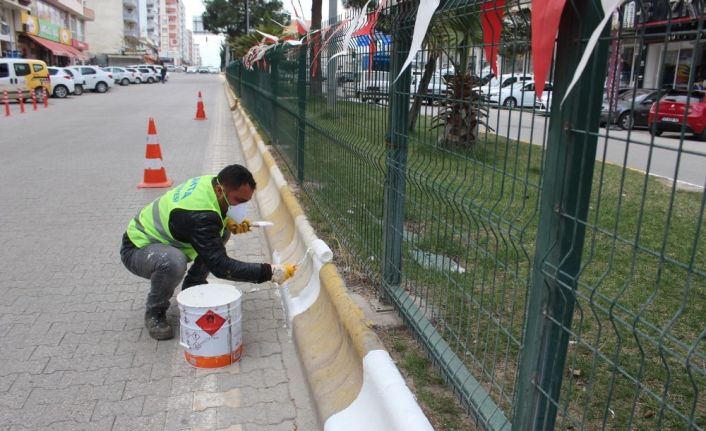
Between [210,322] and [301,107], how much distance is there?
3.80 m

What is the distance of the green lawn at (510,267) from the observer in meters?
2.01

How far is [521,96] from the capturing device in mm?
2109

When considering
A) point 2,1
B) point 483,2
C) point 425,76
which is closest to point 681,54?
point 483,2

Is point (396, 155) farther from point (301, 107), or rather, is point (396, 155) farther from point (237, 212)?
point (301, 107)

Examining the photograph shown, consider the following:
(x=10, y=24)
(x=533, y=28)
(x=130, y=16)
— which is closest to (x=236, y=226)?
(x=533, y=28)

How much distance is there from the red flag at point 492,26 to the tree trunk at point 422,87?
595 mm

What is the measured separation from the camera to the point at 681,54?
150cm

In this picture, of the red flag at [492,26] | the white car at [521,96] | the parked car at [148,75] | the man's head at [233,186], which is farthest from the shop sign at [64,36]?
the white car at [521,96]

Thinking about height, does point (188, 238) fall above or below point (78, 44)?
below

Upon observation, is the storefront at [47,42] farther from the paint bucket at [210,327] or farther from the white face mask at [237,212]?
the paint bucket at [210,327]

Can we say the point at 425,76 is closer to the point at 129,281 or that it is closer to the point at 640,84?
the point at 640,84

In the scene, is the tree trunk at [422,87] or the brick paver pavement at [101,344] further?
the brick paver pavement at [101,344]

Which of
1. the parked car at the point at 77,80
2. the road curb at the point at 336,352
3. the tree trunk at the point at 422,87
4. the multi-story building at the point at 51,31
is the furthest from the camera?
the multi-story building at the point at 51,31

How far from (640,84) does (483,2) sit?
0.82 meters
